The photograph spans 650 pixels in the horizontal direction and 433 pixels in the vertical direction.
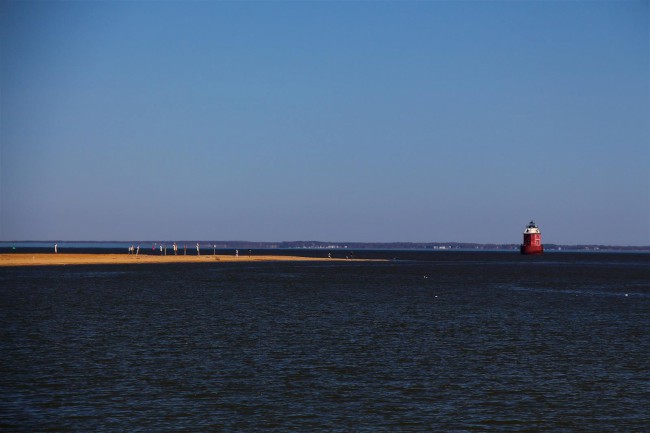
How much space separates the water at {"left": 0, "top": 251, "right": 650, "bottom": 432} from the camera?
23469mm

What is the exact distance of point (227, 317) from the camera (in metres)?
52.8

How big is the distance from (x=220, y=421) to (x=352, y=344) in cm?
1646

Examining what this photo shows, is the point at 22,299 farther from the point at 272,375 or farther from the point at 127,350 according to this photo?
the point at 272,375

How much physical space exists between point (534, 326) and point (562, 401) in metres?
22.8

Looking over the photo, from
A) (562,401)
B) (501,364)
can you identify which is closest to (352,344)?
(501,364)

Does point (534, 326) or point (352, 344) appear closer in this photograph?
point (352, 344)

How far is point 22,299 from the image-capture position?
224 feet

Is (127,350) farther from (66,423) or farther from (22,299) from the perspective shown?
(22,299)

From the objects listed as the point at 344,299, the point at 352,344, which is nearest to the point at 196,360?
the point at 352,344

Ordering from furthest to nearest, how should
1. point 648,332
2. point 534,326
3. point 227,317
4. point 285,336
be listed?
point 227,317, point 534,326, point 648,332, point 285,336

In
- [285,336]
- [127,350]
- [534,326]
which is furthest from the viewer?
[534,326]

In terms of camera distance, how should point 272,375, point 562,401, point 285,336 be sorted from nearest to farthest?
point 562,401 → point 272,375 → point 285,336

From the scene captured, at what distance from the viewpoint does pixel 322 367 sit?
31.9 metres

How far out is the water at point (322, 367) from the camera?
77.0ft
